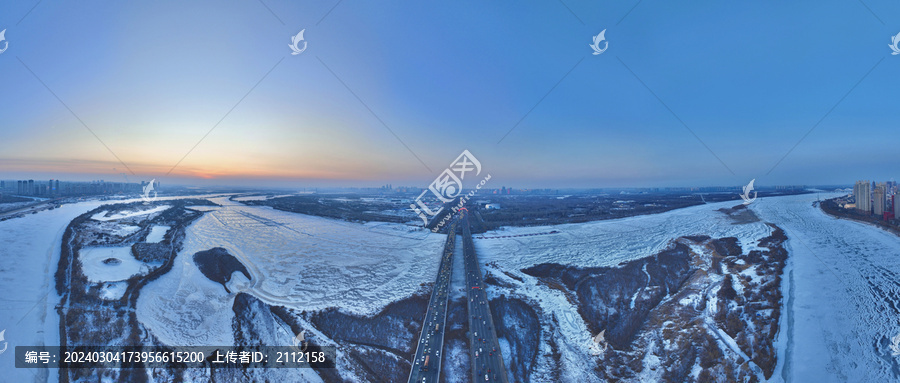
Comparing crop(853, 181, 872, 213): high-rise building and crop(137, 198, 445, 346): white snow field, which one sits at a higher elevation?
crop(853, 181, 872, 213): high-rise building

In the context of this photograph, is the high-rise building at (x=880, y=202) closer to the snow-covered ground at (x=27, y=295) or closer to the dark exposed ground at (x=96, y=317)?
the dark exposed ground at (x=96, y=317)

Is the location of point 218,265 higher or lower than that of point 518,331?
higher

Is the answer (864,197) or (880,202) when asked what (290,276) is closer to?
(880,202)

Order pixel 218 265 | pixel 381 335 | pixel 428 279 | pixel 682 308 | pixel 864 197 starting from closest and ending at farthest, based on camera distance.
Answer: pixel 381 335 → pixel 682 308 → pixel 428 279 → pixel 218 265 → pixel 864 197

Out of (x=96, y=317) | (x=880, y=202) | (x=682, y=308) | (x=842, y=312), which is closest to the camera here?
(x=842, y=312)

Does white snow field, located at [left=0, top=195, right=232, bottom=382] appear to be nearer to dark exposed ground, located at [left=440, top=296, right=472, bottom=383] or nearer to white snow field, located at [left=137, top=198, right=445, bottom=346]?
white snow field, located at [left=137, top=198, right=445, bottom=346]

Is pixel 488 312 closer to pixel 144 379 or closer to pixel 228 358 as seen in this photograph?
pixel 228 358

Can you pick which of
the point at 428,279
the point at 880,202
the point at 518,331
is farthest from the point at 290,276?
the point at 880,202

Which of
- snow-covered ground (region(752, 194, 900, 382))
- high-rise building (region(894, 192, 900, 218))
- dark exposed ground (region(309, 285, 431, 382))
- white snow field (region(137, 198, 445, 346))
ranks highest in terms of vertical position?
high-rise building (region(894, 192, 900, 218))

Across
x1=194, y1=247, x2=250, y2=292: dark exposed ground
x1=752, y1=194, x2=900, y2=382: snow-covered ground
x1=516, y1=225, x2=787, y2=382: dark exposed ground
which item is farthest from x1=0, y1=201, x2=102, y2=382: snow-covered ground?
x1=752, y1=194, x2=900, y2=382: snow-covered ground

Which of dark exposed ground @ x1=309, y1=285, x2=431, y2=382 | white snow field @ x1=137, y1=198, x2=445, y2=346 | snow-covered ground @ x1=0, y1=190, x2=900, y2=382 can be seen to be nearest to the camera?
snow-covered ground @ x1=0, y1=190, x2=900, y2=382
